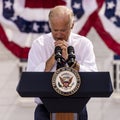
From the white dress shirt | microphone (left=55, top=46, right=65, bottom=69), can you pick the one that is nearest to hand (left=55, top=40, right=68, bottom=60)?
microphone (left=55, top=46, right=65, bottom=69)

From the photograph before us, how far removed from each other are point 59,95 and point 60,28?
0.34m

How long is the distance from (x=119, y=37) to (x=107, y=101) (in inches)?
27.2

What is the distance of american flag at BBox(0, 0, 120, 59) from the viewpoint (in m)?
4.50

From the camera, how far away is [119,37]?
459 cm

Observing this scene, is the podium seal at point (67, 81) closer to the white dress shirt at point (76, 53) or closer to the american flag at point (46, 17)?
the white dress shirt at point (76, 53)

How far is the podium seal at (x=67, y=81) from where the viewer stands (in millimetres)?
2010

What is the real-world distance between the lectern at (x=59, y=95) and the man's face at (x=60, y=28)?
9.4 inches

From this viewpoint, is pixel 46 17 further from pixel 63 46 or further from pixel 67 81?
pixel 67 81

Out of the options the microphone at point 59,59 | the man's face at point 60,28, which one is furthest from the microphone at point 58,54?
the man's face at point 60,28

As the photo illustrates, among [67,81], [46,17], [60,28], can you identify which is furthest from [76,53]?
[46,17]

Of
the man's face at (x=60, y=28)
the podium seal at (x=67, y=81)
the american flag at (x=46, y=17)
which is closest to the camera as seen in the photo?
the podium seal at (x=67, y=81)

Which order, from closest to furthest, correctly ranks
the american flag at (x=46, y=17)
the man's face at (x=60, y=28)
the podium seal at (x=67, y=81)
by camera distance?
the podium seal at (x=67, y=81) → the man's face at (x=60, y=28) → the american flag at (x=46, y=17)

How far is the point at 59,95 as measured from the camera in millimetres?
2033

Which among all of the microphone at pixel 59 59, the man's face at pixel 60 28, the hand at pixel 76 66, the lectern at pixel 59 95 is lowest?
the lectern at pixel 59 95
